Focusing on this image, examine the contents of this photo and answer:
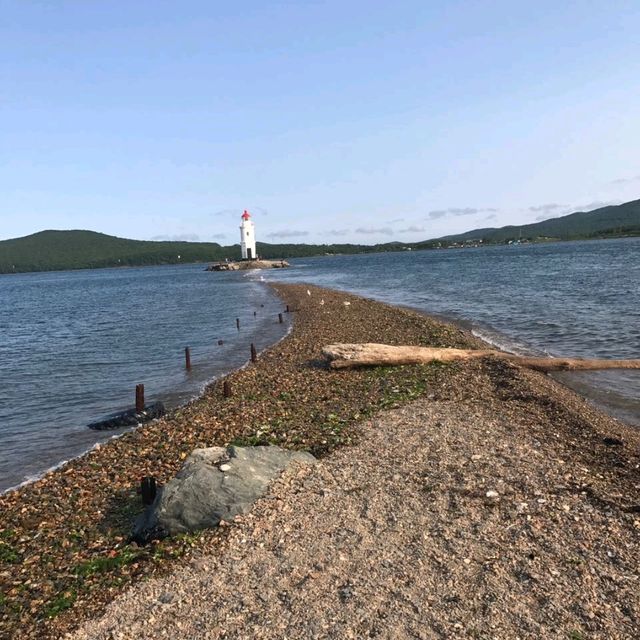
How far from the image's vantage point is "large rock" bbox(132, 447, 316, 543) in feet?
28.1

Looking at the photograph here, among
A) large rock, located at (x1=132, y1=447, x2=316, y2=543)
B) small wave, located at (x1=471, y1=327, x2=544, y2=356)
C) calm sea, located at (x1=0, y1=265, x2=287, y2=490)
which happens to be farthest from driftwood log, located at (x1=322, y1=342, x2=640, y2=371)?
large rock, located at (x1=132, y1=447, x2=316, y2=543)

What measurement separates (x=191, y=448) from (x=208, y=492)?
3.58m

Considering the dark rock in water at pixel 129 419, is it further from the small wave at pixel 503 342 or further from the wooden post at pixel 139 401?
the small wave at pixel 503 342

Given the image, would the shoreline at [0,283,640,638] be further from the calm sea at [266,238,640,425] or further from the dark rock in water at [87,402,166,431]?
the calm sea at [266,238,640,425]

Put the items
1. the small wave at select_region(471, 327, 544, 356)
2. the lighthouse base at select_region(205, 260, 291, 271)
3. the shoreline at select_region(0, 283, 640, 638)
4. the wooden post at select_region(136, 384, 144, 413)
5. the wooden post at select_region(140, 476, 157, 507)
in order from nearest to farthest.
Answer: the shoreline at select_region(0, 283, 640, 638) → the wooden post at select_region(140, 476, 157, 507) → the wooden post at select_region(136, 384, 144, 413) → the small wave at select_region(471, 327, 544, 356) → the lighthouse base at select_region(205, 260, 291, 271)

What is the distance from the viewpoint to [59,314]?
57656 mm

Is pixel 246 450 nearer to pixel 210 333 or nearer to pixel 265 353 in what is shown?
pixel 265 353

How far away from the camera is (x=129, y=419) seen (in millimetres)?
16391

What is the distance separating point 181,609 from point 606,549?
561 centimetres

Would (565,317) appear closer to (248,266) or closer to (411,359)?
(411,359)

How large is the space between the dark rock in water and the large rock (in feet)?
22.8

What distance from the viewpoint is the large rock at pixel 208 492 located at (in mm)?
8555

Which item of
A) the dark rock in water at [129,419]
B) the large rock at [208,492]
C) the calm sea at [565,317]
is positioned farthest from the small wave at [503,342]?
the large rock at [208,492]

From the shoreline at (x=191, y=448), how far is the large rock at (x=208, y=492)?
0.29 meters
